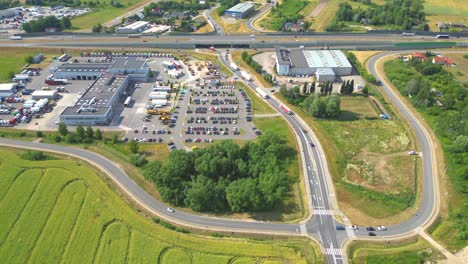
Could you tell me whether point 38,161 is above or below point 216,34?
below

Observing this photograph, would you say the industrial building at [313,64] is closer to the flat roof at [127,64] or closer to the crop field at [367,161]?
the crop field at [367,161]

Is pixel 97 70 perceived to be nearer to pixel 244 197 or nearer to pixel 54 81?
pixel 54 81

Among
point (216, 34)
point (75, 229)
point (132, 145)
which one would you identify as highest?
point (216, 34)

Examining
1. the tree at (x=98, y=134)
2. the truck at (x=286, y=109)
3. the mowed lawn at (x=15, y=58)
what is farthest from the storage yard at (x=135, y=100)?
the truck at (x=286, y=109)

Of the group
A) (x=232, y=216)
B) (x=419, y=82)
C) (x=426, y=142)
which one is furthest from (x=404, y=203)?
Result: (x=419, y=82)

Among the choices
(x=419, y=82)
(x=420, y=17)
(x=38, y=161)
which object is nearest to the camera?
(x=38, y=161)

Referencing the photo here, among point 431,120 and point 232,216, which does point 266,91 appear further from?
point 232,216

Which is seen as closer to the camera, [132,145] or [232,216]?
[232,216]
